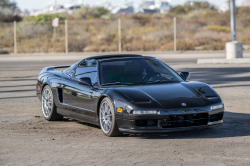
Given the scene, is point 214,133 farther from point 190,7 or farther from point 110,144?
point 190,7

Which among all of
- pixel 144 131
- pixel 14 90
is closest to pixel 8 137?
pixel 144 131

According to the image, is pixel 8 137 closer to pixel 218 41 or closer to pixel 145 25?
pixel 218 41

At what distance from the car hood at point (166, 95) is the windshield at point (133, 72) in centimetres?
43

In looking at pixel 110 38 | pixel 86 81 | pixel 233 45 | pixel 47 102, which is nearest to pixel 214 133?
pixel 86 81

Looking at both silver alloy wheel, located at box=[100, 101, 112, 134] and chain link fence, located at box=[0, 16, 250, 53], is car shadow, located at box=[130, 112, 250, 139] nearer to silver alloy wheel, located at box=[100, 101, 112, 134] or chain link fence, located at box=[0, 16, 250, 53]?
silver alloy wheel, located at box=[100, 101, 112, 134]

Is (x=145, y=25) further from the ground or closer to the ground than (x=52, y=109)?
further from the ground

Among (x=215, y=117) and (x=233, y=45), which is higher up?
(x=233, y=45)

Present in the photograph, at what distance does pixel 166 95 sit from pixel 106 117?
39.3 inches

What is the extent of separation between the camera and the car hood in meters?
6.59

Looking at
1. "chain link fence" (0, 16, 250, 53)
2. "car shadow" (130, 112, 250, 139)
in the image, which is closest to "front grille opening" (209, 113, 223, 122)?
Answer: "car shadow" (130, 112, 250, 139)

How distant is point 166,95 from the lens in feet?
22.3

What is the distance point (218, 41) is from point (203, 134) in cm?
3182

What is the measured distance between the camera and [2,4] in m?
66.5

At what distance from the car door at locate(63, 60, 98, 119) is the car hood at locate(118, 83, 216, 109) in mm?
646
